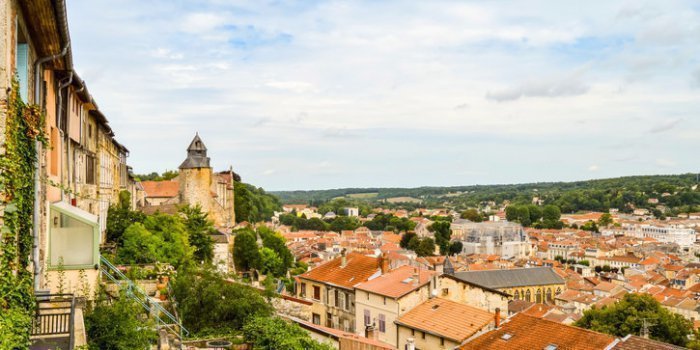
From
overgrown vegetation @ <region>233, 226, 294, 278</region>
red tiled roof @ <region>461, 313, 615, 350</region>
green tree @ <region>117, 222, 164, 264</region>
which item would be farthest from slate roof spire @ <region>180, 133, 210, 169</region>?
red tiled roof @ <region>461, 313, 615, 350</region>

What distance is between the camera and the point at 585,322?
56312 millimetres

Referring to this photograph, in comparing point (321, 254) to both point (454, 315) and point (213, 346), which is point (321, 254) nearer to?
point (454, 315)

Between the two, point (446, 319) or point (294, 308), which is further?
point (294, 308)

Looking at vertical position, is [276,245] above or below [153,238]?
below

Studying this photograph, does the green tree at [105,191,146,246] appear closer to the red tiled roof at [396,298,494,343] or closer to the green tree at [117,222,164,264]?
the green tree at [117,222,164,264]

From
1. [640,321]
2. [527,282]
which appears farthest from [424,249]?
[640,321]

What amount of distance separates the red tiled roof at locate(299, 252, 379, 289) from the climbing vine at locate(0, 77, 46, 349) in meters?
28.3

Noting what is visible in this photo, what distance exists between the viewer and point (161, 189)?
206ft

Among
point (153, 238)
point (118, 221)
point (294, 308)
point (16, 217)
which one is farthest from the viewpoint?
point (294, 308)

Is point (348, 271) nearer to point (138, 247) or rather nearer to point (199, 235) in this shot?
point (199, 235)

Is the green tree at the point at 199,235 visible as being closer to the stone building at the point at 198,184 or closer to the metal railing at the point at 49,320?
the stone building at the point at 198,184

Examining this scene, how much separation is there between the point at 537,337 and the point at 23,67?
24865 mm

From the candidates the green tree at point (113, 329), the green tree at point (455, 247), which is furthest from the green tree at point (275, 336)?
the green tree at point (455, 247)

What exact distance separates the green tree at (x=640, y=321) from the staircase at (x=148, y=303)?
1650 inches
